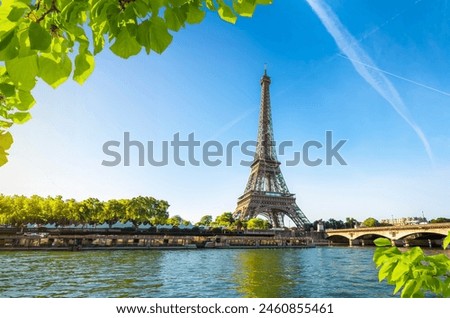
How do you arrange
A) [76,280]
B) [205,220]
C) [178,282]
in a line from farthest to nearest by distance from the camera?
[205,220] → [178,282] → [76,280]

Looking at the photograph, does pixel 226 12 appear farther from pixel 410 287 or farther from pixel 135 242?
pixel 135 242

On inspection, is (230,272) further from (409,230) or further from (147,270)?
(409,230)

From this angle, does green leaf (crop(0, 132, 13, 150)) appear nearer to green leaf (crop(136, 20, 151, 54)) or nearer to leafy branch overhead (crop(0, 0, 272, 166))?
leafy branch overhead (crop(0, 0, 272, 166))

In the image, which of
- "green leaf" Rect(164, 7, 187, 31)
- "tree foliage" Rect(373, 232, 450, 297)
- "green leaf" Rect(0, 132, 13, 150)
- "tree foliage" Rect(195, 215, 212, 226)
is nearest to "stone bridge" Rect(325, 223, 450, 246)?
"tree foliage" Rect(373, 232, 450, 297)

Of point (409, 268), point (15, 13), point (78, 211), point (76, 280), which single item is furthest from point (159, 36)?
point (78, 211)
